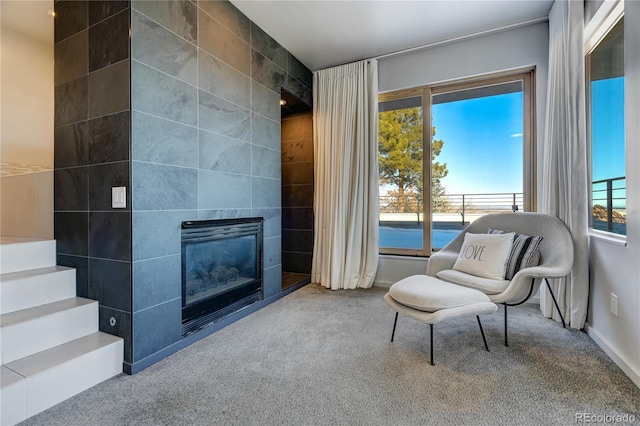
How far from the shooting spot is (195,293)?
2318 millimetres

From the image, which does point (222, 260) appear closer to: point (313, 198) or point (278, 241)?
point (278, 241)

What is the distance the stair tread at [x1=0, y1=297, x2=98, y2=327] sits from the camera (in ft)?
5.57

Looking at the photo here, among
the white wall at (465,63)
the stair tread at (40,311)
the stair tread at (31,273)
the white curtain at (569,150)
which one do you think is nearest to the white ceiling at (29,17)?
the stair tread at (31,273)

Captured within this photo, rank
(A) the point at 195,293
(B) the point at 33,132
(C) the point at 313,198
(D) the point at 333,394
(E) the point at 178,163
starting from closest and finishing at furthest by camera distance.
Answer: (D) the point at 333,394, (E) the point at 178,163, (A) the point at 195,293, (B) the point at 33,132, (C) the point at 313,198

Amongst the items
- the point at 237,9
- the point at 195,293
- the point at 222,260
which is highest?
the point at 237,9

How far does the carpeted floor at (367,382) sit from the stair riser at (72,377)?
58 millimetres

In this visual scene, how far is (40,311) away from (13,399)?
23.6 inches

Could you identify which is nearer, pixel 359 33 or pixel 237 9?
pixel 237 9

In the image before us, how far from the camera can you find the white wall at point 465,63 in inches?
117

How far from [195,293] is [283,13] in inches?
101

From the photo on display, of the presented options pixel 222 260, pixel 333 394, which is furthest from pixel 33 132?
pixel 333 394

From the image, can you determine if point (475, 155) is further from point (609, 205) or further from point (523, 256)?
point (523, 256)

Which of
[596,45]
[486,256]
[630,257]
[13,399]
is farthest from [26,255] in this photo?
[596,45]

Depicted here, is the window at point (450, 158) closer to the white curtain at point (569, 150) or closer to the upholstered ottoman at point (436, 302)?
the white curtain at point (569, 150)
